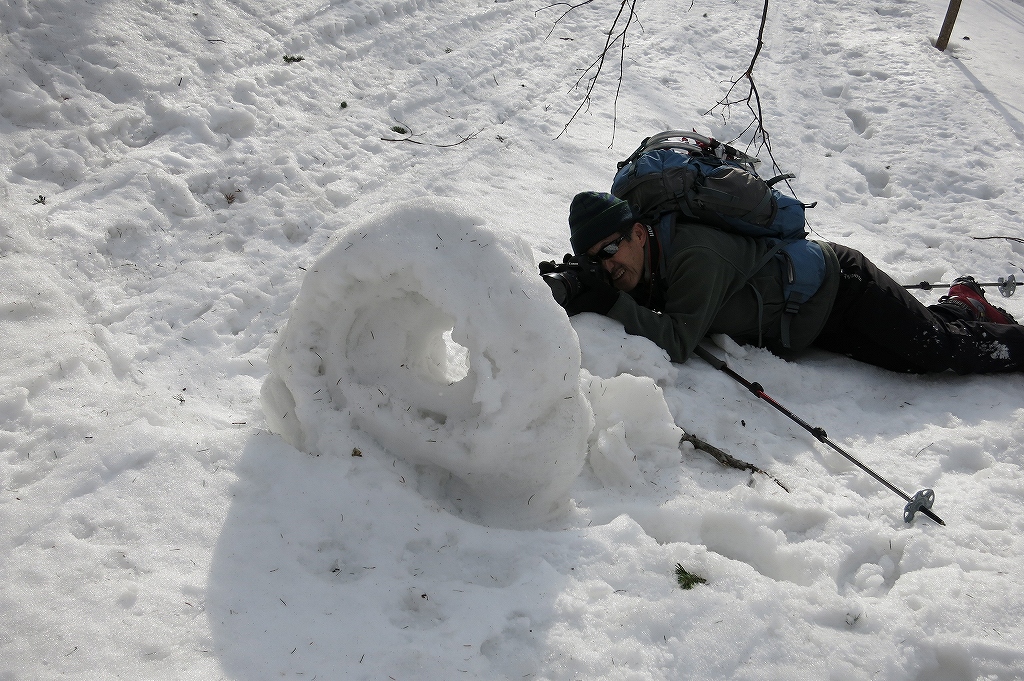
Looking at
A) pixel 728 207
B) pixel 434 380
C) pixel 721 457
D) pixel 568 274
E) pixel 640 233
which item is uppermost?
pixel 728 207

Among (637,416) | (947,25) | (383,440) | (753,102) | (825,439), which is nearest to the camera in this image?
(383,440)

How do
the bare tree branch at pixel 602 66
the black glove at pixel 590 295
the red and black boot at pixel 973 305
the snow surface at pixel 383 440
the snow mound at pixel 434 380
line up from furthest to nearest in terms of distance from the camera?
the red and black boot at pixel 973 305 < the black glove at pixel 590 295 < the bare tree branch at pixel 602 66 < the snow mound at pixel 434 380 < the snow surface at pixel 383 440

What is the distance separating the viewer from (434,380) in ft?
11.2

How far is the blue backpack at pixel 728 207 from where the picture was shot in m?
4.71

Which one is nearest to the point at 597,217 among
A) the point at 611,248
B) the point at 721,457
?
the point at 611,248

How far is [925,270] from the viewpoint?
19.9 feet

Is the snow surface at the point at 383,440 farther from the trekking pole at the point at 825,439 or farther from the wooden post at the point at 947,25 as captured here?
the wooden post at the point at 947,25

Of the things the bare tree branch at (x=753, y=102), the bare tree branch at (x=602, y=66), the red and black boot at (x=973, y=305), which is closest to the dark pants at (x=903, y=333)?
the red and black boot at (x=973, y=305)

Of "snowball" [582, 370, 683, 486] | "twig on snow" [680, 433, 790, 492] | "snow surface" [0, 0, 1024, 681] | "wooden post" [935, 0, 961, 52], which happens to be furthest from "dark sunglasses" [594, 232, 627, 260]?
"wooden post" [935, 0, 961, 52]

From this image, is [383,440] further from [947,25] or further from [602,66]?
[947,25]

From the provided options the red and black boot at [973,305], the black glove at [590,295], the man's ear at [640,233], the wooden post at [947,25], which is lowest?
the black glove at [590,295]

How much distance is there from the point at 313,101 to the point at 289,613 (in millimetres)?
5449

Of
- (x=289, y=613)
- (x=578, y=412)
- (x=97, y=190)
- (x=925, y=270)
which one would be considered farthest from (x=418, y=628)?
(x=925, y=270)

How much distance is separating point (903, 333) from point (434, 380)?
3.24 metres
